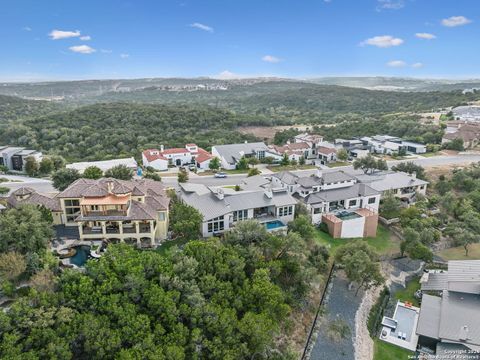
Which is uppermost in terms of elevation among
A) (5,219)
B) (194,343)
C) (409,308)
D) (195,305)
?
(5,219)

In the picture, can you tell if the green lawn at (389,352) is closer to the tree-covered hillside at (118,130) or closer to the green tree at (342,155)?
the green tree at (342,155)

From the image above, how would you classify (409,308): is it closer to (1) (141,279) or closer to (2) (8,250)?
(1) (141,279)

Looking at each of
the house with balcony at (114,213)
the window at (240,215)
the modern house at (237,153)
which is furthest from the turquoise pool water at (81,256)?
the modern house at (237,153)

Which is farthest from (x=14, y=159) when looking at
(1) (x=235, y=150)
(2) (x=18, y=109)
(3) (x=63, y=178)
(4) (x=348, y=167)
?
(2) (x=18, y=109)

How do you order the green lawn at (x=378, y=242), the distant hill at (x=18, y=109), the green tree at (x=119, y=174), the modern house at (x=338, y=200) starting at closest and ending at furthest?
1. the green lawn at (x=378, y=242)
2. the modern house at (x=338, y=200)
3. the green tree at (x=119, y=174)
4. the distant hill at (x=18, y=109)

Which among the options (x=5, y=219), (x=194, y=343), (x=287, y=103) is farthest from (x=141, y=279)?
(x=287, y=103)

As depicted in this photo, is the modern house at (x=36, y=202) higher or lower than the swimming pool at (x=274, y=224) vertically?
higher
